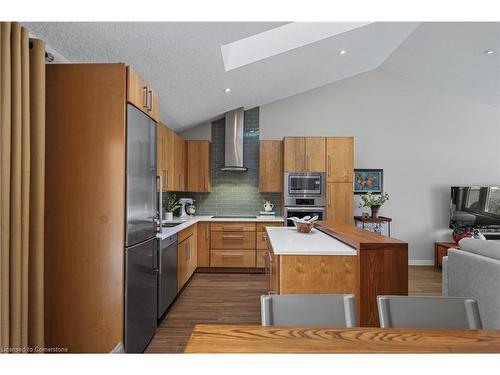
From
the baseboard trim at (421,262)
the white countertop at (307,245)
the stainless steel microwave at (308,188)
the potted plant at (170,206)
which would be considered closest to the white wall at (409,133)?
the baseboard trim at (421,262)

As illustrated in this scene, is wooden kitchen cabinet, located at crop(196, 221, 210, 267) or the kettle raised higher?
the kettle

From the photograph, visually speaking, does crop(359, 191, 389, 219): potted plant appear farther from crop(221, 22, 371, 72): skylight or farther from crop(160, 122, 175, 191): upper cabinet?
crop(160, 122, 175, 191): upper cabinet

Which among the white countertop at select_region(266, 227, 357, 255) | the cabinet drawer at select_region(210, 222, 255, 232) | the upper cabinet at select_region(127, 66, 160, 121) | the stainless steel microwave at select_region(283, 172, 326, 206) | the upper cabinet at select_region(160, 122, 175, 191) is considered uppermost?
the upper cabinet at select_region(127, 66, 160, 121)

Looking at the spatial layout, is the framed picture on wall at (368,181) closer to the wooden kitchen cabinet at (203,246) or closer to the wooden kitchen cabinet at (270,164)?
the wooden kitchen cabinet at (270,164)

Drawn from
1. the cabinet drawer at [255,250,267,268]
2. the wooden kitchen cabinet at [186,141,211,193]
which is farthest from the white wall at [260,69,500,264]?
the cabinet drawer at [255,250,267,268]

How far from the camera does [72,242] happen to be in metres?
1.85

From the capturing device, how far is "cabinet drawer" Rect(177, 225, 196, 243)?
3422 mm

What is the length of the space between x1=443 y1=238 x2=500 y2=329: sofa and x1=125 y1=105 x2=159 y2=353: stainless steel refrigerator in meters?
2.56

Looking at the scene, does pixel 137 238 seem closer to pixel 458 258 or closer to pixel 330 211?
pixel 458 258

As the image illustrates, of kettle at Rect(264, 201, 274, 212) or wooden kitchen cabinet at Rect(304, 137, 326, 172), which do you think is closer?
wooden kitchen cabinet at Rect(304, 137, 326, 172)

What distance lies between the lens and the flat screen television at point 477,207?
4.67 metres

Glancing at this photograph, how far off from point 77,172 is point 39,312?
2.85 ft

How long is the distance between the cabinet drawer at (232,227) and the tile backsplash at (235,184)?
652mm
